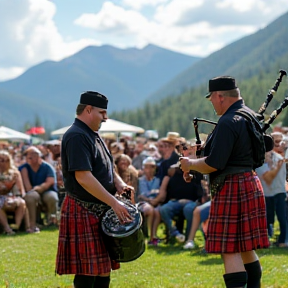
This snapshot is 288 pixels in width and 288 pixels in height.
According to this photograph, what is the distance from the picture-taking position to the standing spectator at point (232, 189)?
3959mm

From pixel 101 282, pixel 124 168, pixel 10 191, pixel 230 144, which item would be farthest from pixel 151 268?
pixel 10 191

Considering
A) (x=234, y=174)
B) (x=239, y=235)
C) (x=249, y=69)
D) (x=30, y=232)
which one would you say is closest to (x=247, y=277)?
(x=239, y=235)

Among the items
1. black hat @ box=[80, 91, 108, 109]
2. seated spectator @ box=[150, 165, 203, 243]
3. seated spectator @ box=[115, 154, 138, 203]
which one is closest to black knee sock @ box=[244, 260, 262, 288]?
black hat @ box=[80, 91, 108, 109]

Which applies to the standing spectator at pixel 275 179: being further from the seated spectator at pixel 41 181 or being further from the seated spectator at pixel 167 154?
the seated spectator at pixel 41 181

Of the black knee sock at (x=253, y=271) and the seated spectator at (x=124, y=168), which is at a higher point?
the seated spectator at (x=124, y=168)

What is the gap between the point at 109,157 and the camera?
4.19 metres

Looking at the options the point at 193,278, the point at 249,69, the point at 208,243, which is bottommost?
the point at 193,278

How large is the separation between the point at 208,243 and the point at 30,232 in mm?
5696

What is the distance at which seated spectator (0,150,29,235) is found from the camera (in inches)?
367

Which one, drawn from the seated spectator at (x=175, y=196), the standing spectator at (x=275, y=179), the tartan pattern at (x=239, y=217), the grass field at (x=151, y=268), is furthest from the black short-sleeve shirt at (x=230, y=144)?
the seated spectator at (x=175, y=196)

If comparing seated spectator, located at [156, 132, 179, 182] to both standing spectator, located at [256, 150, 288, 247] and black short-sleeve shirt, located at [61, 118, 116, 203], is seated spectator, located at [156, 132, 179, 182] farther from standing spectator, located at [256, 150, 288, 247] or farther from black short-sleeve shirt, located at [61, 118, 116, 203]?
black short-sleeve shirt, located at [61, 118, 116, 203]

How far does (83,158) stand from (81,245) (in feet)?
1.89

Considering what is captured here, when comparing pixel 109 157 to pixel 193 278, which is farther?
pixel 193 278

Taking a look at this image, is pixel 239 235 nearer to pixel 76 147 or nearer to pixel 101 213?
pixel 101 213
